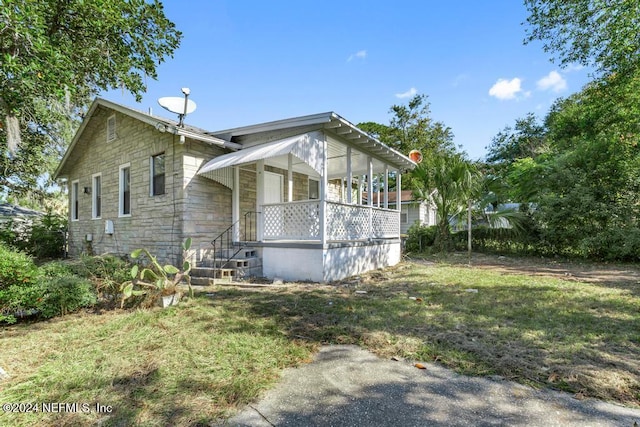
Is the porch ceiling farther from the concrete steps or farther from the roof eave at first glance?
the concrete steps

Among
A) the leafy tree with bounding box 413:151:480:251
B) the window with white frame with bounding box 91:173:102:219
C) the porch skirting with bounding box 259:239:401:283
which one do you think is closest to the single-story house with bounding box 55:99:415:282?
the porch skirting with bounding box 259:239:401:283

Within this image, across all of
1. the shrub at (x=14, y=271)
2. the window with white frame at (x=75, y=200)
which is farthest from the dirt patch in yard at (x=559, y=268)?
the window with white frame at (x=75, y=200)

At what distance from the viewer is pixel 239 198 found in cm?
915

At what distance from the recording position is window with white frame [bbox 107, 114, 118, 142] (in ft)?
35.6

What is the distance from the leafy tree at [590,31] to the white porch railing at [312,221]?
8101mm

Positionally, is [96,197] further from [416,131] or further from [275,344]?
[416,131]

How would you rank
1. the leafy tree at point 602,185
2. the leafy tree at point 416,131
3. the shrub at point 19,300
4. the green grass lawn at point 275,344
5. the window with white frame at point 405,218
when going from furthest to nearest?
the leafy tree at point 416,131, the window with white frame at point 405,218, the leafy tree at point 602,185, the shrub at point 19,300, the green grass lawn at point 275,344

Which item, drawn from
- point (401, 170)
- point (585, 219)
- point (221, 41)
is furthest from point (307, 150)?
point (585, 219)

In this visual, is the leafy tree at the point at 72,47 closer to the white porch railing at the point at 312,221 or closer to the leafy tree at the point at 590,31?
the white porch railing at the point at 312,221

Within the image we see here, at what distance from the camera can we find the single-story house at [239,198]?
7676mm

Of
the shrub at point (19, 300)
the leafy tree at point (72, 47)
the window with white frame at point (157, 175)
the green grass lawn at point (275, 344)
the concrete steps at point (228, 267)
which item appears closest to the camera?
the green grass lawn at point (275, 344)

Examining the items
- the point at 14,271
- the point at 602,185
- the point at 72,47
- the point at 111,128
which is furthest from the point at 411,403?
the point at 602,185

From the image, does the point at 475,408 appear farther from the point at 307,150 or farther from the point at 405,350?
the point at 307,150

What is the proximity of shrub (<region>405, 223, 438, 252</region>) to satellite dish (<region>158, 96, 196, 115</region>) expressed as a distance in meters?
11.1
